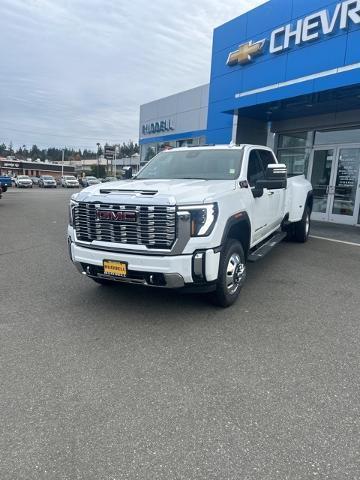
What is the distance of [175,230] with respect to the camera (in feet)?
12.7

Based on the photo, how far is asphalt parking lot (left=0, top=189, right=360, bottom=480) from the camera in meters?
2.22

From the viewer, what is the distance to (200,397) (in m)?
2.86

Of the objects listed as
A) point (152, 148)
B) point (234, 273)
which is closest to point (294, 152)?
point (234, 273)

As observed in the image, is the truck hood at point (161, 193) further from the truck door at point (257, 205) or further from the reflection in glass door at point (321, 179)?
the reflection in glass door at point (321, 179)

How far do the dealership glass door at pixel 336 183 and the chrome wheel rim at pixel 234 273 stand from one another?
9018mm

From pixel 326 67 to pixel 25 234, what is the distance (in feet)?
31.2

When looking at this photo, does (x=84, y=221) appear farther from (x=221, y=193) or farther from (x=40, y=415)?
(x=40, y=415)

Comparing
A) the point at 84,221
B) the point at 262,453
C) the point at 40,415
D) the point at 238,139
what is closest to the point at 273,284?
the point at 84,221

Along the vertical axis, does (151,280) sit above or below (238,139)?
below

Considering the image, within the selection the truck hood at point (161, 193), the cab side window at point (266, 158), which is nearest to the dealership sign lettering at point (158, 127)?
the cab side window at point (266, 158)

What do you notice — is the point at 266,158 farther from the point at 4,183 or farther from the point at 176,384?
the point at 4,183

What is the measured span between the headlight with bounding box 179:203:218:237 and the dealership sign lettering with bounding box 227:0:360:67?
8.60m

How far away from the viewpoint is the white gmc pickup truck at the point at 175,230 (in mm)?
3891

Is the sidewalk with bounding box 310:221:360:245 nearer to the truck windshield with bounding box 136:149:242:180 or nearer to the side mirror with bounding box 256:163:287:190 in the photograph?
the side mirror with bounding box 256:163:287:190
